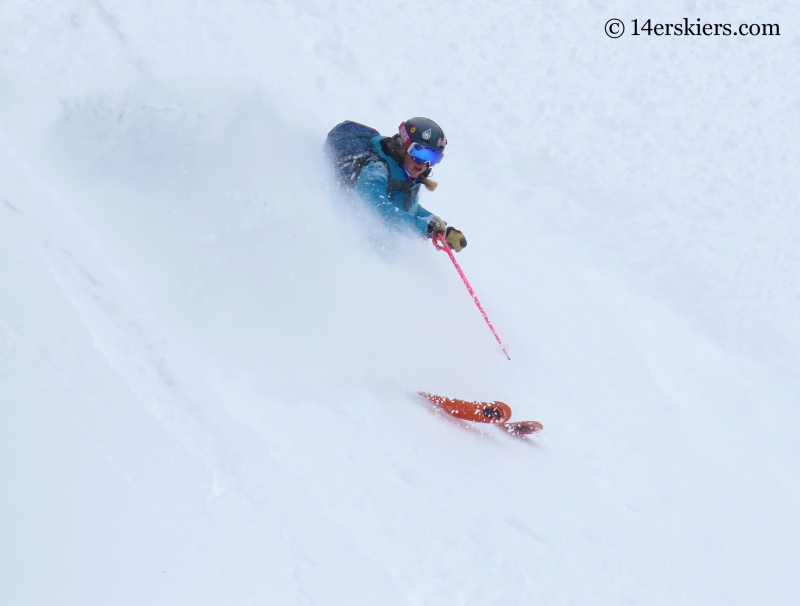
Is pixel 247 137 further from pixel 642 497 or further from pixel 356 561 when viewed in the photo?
pixel 642 497

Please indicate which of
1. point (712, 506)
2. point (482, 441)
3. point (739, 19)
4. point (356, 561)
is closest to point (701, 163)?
point (739, 19)

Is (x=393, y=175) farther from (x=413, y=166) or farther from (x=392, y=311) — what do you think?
(x=392, y=311)

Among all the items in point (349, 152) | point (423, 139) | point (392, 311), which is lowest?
point (392, 311)

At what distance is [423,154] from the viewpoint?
18.7 ft

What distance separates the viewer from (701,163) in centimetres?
855

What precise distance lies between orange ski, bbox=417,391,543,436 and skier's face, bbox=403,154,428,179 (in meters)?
2.14

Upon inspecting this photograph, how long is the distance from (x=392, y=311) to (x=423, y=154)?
145 cm

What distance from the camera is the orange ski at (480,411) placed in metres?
4.75

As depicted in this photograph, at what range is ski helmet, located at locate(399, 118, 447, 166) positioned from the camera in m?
5.63

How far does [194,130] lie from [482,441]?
376 centimetres

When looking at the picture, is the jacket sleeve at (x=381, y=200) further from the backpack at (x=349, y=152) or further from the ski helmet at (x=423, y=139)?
the ski helmet at (x=423, y=139)

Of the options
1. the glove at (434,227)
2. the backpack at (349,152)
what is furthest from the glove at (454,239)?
the backpack at (349,152)

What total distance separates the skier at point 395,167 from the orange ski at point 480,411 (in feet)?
5.11
